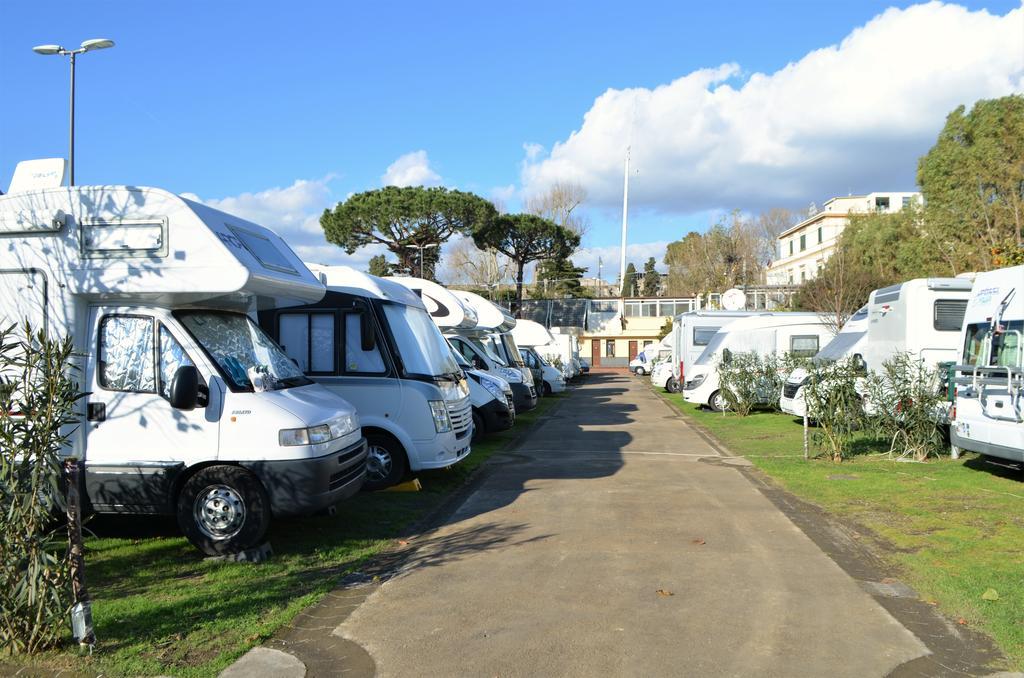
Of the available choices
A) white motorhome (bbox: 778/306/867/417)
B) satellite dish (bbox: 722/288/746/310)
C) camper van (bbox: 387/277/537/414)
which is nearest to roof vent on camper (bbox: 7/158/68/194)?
camper van (bbox: 387/277/537/414)

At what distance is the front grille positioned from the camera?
10.5 metres

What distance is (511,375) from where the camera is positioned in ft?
63.7

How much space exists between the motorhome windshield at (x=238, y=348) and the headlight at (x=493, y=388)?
7.42m

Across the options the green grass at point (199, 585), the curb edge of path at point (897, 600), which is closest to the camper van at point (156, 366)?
the green grass at point (199, 585)

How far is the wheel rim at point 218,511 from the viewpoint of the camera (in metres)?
6.80

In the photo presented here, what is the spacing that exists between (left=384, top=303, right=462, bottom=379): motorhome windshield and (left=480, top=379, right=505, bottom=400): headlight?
3.87m

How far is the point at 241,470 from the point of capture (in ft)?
22.4

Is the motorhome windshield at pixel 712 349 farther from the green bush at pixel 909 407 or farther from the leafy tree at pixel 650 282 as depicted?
the leafy tree at pixel 650 282

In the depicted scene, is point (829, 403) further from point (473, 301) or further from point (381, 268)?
point (381, 268)

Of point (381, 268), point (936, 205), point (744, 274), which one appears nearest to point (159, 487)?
point (936, 205)

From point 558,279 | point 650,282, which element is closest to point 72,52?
point 558,279

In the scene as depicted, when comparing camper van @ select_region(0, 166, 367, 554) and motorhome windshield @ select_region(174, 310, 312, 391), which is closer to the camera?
camper van @ select_region(0, 166, 367, 554)

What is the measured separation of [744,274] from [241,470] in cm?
6827

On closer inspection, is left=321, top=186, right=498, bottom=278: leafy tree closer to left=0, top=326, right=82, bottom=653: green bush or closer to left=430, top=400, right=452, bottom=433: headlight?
left=430, top=400, right=452, bottom=433: headlight
